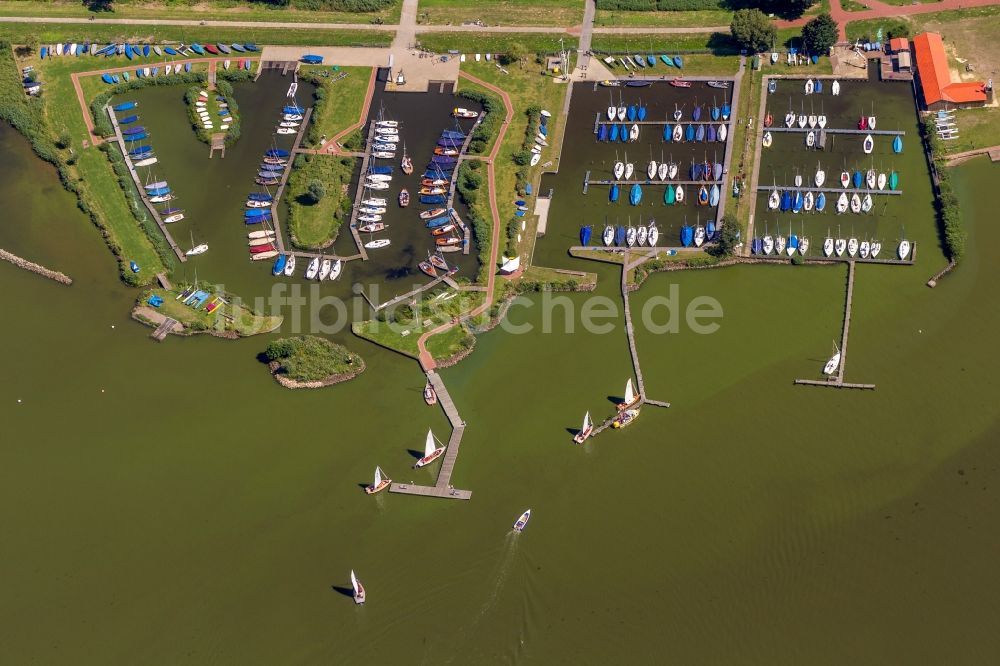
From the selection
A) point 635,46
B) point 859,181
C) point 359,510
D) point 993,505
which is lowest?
point 359,510

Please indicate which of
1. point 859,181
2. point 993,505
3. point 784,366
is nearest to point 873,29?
point 859,181

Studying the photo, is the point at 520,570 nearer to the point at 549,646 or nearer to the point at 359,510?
the point at 549,646

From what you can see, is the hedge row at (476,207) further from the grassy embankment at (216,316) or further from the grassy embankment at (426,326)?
the grassy embankment at (216,316)

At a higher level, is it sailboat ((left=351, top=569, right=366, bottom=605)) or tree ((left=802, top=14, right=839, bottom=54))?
tree ((left=802, top=14, right=839, bottom=54))

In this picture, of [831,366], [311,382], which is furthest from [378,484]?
[831,366]

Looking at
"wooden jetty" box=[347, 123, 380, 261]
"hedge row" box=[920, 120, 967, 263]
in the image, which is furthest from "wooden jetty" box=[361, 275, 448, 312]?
"hedge row" box=[920, 120, 967, 263]

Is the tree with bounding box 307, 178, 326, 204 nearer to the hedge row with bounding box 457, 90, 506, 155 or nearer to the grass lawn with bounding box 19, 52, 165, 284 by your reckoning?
the hedge row with bounding box 457, 90, 506, 155

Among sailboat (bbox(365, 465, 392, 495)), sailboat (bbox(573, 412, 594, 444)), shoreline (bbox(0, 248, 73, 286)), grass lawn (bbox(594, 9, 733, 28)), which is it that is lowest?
sailboat (bbox(365, 465, 392, 495))

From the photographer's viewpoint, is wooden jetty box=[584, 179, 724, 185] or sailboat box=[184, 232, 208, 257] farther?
wooden jetty box=[584, 179, 724, 185]
